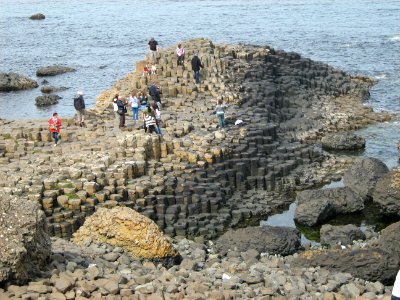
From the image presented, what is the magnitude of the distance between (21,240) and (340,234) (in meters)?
11.7

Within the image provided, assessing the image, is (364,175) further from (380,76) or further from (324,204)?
(380,76)

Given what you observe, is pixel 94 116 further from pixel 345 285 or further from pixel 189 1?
pixel 189 1

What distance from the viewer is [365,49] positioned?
6188cm

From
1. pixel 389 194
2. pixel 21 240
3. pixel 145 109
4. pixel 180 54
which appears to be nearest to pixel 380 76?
pixel 180 54

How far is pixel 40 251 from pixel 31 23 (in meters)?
84.5

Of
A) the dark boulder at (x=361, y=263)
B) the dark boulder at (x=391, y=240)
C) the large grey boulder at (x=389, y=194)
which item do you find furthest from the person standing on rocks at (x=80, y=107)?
the dark boulder at (x=391, y=240)

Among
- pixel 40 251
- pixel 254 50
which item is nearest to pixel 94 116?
pixel 254 50

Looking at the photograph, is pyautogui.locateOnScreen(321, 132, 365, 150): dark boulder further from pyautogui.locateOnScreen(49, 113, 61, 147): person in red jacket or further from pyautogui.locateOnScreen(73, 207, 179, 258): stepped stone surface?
pyautogui.locateOnScreen(73, 207, 179, 258): stepped stone surface

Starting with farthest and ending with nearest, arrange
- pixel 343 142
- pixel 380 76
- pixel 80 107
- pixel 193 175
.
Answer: pixel 380 76 < pixel 343 142 < pixel 80 107 < pixel 193 175

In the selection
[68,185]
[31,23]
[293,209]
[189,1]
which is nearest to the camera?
[68,185]

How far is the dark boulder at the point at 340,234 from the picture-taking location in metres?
24.6

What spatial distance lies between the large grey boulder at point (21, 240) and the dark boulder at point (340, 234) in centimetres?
1038

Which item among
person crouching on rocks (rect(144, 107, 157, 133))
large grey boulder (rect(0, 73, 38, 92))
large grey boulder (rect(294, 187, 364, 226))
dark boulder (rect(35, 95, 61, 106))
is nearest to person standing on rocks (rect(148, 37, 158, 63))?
dark boulder (rect(35, 95, 61, 106))

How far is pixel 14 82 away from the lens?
56344mm
